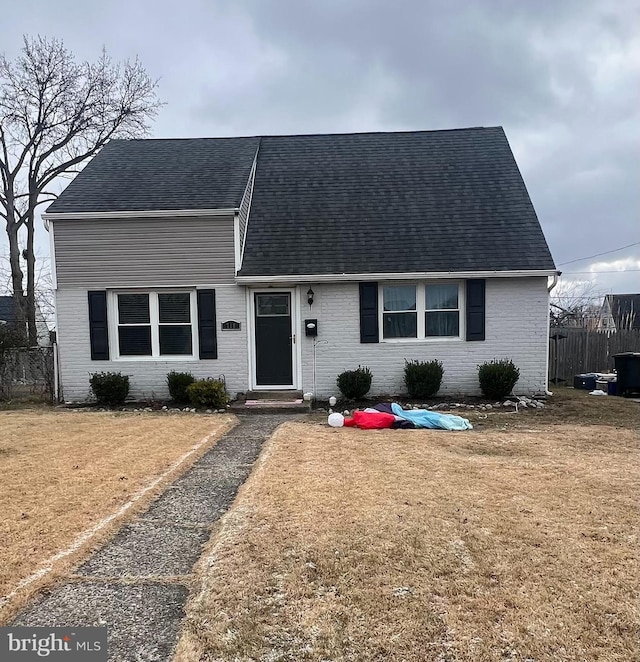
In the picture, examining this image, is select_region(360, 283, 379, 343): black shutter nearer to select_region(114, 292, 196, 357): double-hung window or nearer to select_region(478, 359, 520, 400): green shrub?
select_region(478, 359, 520, 400): green shrub

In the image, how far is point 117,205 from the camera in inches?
394

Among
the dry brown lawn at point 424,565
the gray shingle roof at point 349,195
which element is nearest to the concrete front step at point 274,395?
the gray shingle roof at point 349,195

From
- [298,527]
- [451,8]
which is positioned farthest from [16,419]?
[451,8]

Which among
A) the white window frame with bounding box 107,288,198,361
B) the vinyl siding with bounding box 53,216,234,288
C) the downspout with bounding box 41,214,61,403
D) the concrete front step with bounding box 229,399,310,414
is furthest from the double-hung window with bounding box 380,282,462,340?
the downspout with bounding box 41,214,61,403

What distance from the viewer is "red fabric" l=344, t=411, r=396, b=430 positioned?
7.37 meters

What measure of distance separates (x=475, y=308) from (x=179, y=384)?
6.58 meters

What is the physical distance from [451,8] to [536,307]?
21.9 feet

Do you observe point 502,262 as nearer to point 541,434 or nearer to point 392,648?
point 541,434

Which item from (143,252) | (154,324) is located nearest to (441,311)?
(154,324)

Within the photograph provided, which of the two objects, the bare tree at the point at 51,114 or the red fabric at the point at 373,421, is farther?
the bare tree at the point at 51,114

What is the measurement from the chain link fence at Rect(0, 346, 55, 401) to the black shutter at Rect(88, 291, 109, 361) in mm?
1580

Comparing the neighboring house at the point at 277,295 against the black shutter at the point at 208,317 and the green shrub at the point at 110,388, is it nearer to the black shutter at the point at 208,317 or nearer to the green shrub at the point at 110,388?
the black shutter at the point at 208,317

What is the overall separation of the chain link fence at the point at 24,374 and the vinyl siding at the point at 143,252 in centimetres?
219

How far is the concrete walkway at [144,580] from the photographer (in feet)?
7.66
